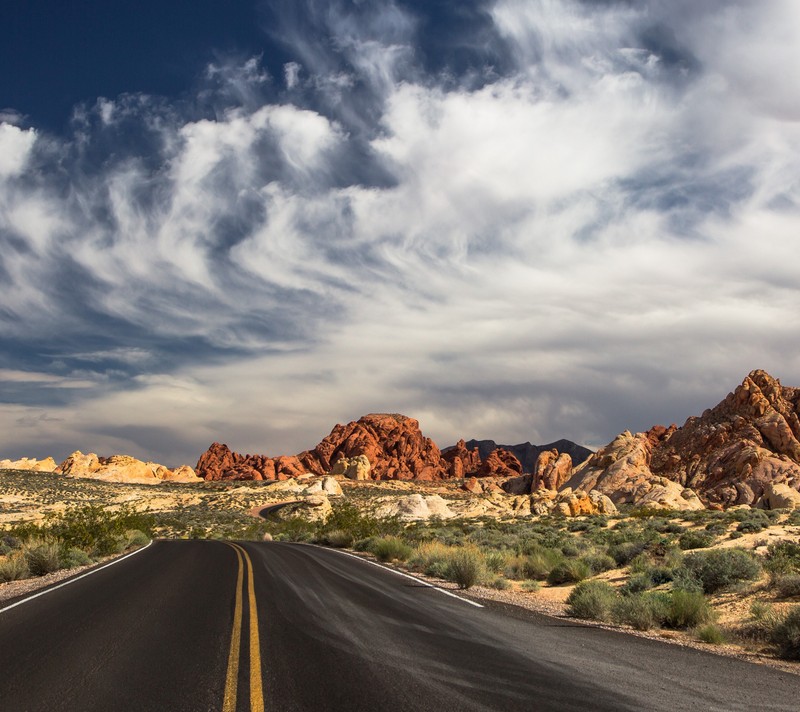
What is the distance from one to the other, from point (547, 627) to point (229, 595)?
7.21m

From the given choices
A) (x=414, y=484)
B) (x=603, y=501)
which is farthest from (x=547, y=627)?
(x=414, y=484)

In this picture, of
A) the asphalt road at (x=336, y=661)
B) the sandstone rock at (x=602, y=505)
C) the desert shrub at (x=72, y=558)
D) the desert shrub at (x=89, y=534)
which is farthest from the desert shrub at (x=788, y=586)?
the sandstone rock at (x=602, y=505)

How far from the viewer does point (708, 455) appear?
68.6 metres

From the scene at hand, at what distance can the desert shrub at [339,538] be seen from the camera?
1283 inches

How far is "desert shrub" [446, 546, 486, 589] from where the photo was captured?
15727 mm

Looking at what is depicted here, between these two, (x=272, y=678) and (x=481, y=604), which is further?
(x=481, y=604)

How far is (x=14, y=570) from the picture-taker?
17.8 meters

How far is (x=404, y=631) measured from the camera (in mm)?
9234

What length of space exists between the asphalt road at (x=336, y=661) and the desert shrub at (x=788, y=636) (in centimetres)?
110

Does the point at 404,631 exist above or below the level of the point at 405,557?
above

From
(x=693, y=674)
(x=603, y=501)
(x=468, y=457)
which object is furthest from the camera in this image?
(x=468, y=457)

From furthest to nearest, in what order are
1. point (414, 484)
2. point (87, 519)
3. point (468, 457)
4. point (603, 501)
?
point (468, 457) < point (414, 484) < point (603, 501) < point (87, 519)

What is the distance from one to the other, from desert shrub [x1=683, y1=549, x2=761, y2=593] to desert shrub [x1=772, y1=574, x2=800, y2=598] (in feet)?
3.47

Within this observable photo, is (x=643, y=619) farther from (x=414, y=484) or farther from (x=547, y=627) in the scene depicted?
(x=414, y=484)
